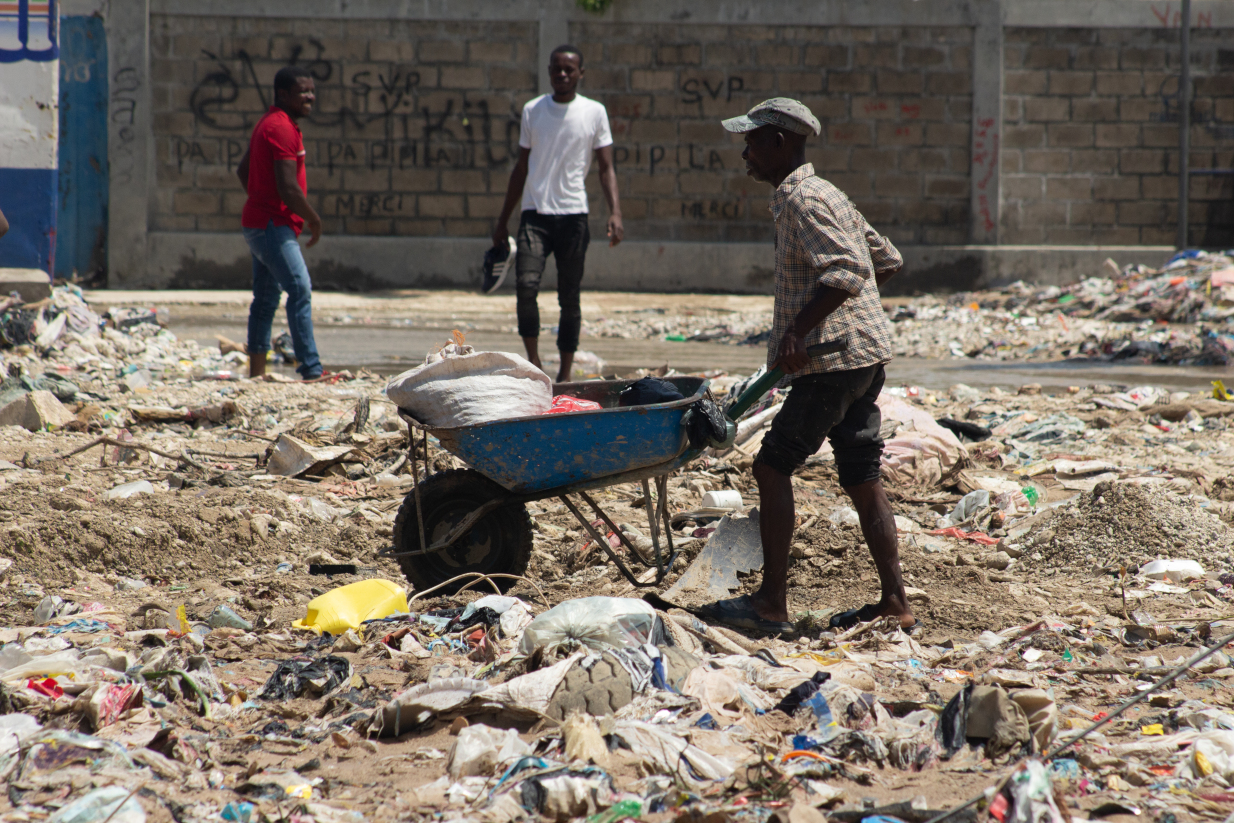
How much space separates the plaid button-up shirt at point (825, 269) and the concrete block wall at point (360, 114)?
10749 millimetres

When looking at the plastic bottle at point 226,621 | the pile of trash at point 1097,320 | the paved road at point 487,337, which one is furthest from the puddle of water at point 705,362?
the plastic bottle at point 226,621

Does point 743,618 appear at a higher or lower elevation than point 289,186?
lower

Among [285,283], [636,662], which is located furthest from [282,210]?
[636,662]

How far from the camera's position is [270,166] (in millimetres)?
6480

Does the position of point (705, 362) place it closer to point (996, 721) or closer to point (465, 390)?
point (465, 390)

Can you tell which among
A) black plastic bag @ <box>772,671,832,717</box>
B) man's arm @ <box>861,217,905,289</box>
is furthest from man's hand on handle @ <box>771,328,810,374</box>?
black plastic bag @ <box>772,671,832,717</box>

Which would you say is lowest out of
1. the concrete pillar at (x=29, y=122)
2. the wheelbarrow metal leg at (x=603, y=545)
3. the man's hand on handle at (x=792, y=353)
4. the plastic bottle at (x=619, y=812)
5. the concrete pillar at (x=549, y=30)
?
the plastic bottle at (x=619, y=812)

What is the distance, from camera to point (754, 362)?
8.81m

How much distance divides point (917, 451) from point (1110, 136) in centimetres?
1078

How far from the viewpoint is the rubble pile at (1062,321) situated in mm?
9477

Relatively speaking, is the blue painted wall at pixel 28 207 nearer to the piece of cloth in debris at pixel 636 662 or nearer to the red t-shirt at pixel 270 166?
the red t-shirt at pixel 270 166

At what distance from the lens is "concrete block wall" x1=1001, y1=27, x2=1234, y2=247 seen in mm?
13773

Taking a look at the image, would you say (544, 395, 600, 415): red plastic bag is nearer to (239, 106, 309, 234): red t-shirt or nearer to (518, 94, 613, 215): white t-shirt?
(518, 94, 613, 215): white t-shirt

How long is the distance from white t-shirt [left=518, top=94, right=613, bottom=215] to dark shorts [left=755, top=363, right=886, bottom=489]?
352 centimetres
